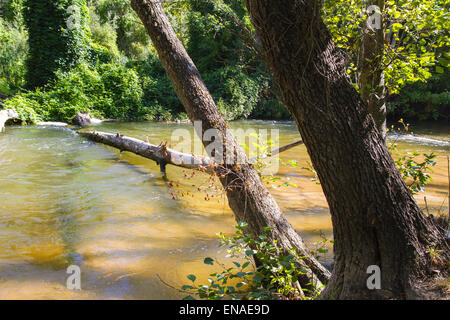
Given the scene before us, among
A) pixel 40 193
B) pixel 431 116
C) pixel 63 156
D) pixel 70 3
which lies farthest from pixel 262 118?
pixel 40 193

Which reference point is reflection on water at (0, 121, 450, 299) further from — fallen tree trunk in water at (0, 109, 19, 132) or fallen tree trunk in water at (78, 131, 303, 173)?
fallen tree trunk in water at (0, 109, 19, 132)

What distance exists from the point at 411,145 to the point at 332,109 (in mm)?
10487

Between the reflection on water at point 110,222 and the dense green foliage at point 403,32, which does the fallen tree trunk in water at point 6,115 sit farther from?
the dense green foliage at point 403,32

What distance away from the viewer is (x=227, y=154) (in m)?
2.93

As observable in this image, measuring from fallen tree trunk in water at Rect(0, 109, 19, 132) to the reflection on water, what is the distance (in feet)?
9.81

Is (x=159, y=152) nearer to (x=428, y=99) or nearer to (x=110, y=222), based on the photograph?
(x=110, y=222)

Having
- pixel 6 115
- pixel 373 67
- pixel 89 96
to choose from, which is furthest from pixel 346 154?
pixel 89 96

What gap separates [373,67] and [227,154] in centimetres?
188

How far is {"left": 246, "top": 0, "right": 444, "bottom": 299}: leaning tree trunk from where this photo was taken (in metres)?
1.78

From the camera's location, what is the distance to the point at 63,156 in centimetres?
788

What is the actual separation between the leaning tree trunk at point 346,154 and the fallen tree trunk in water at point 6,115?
35.7 ft

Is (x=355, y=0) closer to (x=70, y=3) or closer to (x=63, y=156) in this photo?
(x=63, y=156)

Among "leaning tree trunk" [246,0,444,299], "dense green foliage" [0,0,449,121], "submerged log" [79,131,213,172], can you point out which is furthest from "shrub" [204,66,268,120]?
"leaning tree trunk" [246,0,444,299]

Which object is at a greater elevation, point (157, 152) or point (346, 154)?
point (346, 154)
